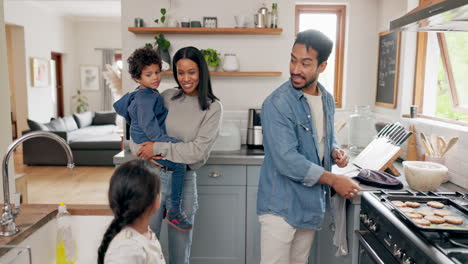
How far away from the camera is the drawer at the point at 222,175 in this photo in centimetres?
274

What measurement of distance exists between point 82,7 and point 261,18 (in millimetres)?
7110

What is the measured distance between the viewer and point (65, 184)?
5703mm

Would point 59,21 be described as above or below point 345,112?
above

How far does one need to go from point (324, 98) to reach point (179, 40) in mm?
1735

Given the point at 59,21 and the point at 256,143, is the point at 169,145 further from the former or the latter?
the point at 59,21

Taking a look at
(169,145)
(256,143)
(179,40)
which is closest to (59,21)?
(179,40)

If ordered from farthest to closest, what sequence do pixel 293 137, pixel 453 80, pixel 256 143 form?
pixel 256 143 → pixel 453 80 → pixel 293 137

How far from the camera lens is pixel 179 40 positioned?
328 centimetres

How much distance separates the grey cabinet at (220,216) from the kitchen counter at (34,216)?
1147mm

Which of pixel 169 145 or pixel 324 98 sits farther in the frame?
pixel 169 145

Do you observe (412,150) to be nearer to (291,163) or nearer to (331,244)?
(331,244)

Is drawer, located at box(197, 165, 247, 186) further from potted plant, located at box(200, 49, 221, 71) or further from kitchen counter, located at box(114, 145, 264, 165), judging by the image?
potted plant, located at box(200, 49, 221, 71)

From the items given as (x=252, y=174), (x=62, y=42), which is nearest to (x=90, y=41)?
(x=62, y=42)

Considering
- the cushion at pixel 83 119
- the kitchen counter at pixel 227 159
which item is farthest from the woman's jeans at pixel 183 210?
the cushion at pixel 83 119
